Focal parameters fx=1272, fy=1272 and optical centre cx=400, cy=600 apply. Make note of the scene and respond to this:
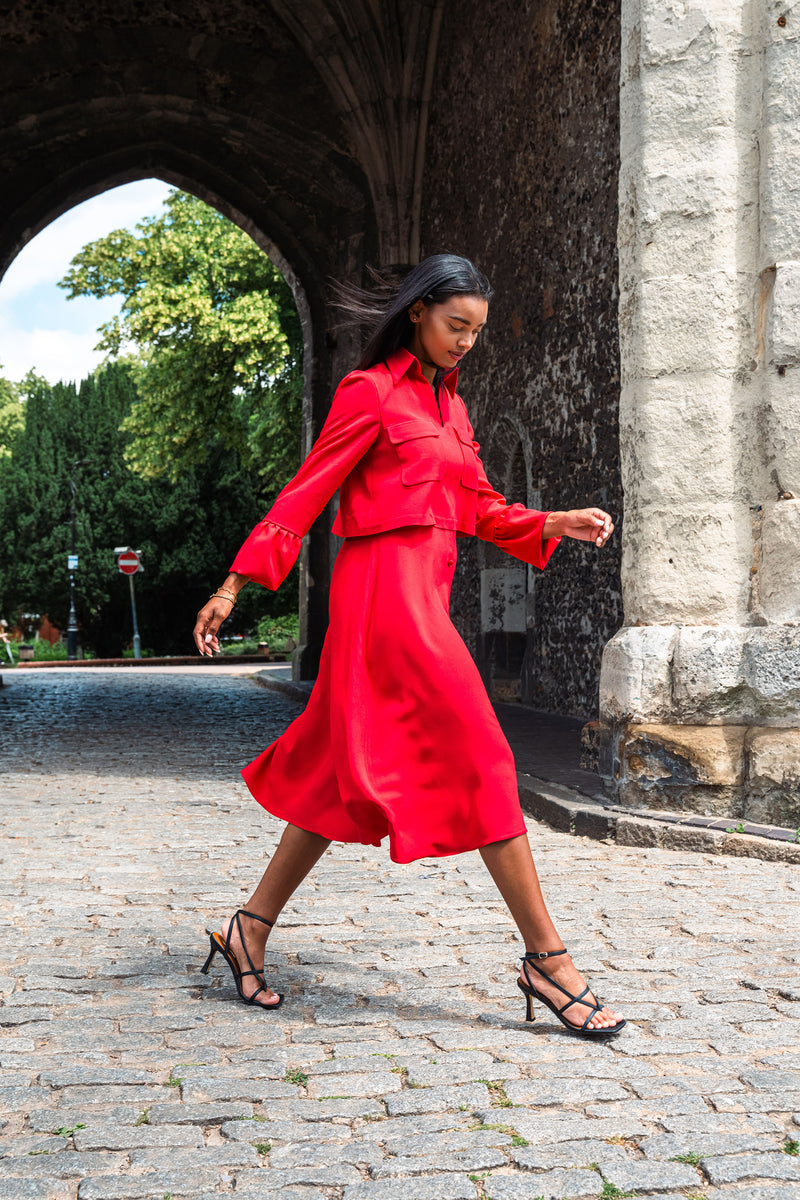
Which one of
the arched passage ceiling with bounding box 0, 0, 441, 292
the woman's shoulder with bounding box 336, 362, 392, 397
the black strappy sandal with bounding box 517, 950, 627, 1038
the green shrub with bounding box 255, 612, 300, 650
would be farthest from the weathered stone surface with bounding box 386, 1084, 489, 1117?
the green shrub with bounding box 255, 612, 300, 650

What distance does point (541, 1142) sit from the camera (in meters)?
2.17

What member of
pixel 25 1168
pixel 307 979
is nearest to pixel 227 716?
pixel 307 979

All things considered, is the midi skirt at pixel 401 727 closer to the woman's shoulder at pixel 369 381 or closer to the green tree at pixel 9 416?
the woman's shoulder at pixel 369 381

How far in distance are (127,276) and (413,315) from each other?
1900 cm

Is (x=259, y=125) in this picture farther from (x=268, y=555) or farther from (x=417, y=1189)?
(x=417, y=1189)

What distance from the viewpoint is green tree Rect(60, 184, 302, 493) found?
19.3m

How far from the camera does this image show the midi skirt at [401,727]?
2.73 metres

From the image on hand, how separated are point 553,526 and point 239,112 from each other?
12.4 metres

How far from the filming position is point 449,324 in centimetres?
293

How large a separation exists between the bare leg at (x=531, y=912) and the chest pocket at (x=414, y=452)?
0.83 metres

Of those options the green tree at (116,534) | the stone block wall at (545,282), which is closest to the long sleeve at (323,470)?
the stone block wall at (545,282)

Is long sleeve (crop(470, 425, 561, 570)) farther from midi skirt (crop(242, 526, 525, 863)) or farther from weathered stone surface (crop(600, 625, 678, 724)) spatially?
weathered stone surface (crop(600, 625, 678, 724))

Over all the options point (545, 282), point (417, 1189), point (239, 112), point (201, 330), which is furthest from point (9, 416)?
point (417, 1189)

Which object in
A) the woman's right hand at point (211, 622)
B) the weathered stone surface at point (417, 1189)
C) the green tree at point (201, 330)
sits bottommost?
the weathered stone surface at point (417, 1189)
